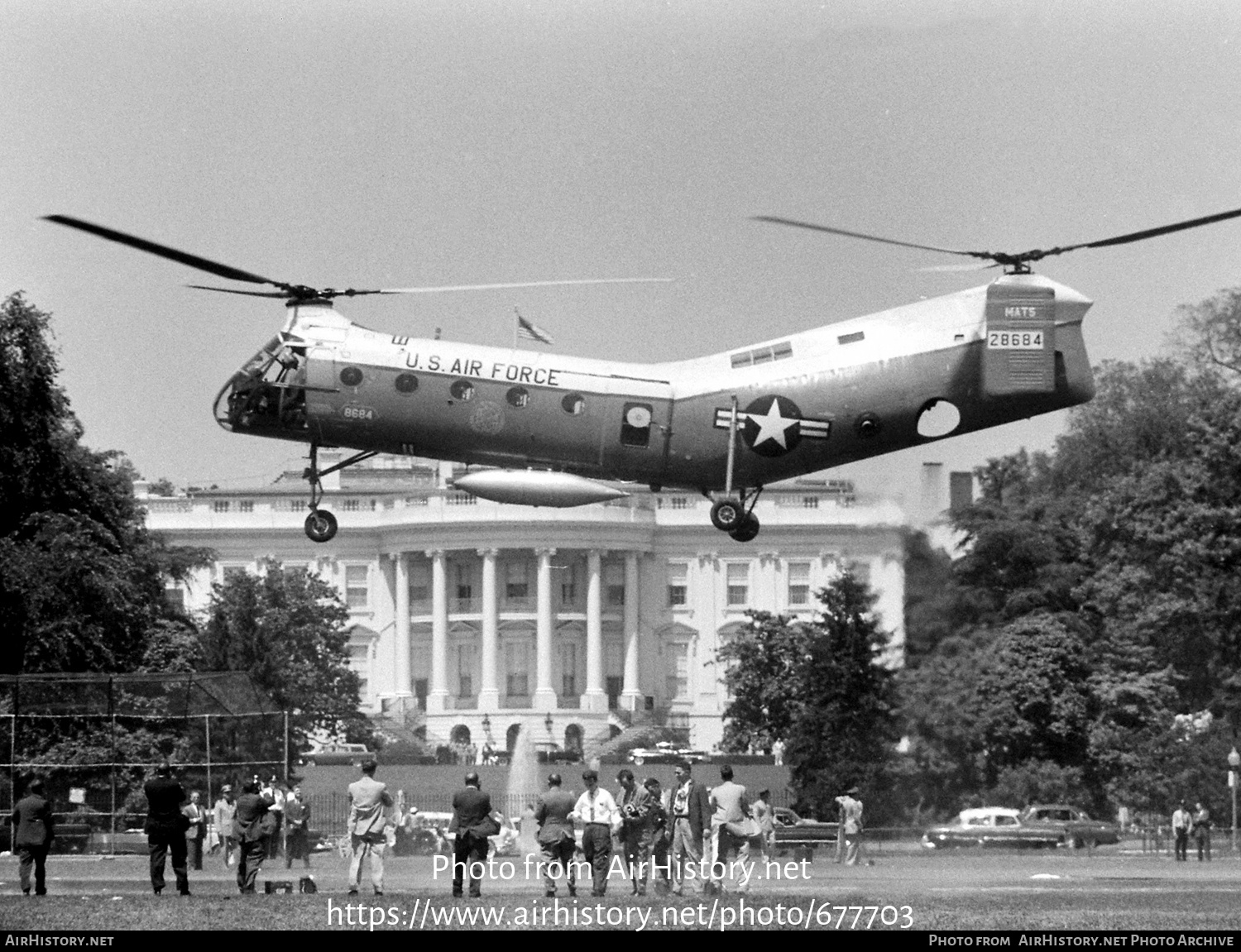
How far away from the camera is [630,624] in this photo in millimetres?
135375

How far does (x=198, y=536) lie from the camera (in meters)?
77.6

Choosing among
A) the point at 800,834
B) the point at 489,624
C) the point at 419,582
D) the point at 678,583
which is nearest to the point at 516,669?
the point at 489,624

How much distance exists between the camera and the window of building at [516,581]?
5394 inches

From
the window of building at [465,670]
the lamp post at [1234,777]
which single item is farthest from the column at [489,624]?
the lamp post at [1234,777]

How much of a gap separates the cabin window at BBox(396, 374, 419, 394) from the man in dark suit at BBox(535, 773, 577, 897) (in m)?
5.49

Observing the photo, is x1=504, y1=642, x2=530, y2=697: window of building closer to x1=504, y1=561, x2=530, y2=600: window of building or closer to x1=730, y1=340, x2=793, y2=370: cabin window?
x1=504, y1=561, x2=530, y2=600: window of building

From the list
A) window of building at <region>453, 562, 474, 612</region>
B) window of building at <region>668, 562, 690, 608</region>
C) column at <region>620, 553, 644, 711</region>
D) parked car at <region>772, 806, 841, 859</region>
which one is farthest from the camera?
window of building at <region>453, 562, 474, 612</region>

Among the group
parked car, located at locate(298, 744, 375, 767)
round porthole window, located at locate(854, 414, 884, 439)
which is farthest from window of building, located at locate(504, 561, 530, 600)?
round porthole window, located at locate(854, 414, 884, 439)

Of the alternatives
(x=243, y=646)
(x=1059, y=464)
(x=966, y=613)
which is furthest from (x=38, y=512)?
(x=1059, y=464)

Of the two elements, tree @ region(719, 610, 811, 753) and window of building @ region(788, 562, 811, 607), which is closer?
tree @ region(719, 610, 811, 753)

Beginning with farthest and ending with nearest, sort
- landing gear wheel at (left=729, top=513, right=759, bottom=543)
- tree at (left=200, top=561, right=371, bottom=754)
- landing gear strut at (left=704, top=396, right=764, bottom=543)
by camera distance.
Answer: tree at (left=200, top=561, right=371, bottom=754)
landing gear wheel at (left=729, top=513, right=759, bottom=543)
landing gear strut at (left=704, top=396, right=764, bottom=543)

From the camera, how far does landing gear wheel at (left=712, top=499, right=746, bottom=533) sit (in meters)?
31.2

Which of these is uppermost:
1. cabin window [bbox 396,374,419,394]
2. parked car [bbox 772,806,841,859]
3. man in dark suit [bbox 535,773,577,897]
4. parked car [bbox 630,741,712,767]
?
cabin window [bbox 396,374,419,394]

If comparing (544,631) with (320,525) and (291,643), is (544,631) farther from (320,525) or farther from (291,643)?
(320,525)
